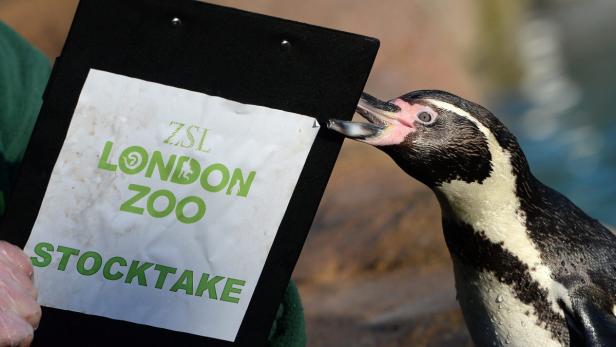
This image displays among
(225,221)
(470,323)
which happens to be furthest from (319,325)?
(225,221)

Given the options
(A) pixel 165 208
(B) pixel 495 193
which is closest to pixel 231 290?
(A) pixel 165 208

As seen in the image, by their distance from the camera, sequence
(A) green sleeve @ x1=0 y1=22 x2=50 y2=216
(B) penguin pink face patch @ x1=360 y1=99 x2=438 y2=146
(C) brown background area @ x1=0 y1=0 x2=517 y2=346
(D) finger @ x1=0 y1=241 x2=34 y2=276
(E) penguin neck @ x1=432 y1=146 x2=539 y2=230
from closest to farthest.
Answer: (D) finger @ x1=0 y1=241 x2=34 y2=276 < (B) penguin pink face patch @ x1=360 y1=99 x2=438 y2=146 < (E) penguin neck @ x1=432 y1=146 x2=539 y2=230 < (A) green sleeve @ x1=0 y1=22 x2=50 y2=216 < (C) brown background area @ x1=0 y1=0 x2=517 y2=346

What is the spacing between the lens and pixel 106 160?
4.57 feet

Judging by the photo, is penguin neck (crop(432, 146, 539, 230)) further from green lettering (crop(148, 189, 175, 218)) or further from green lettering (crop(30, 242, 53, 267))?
green lettering (crop(30, 242, 53, 267))

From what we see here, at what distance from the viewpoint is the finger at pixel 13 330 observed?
1188mm

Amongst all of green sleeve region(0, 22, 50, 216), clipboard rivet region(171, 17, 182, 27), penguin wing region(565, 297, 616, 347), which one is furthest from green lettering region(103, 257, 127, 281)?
penguin wing region(565, 297, 616, 347)

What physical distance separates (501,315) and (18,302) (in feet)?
2.64

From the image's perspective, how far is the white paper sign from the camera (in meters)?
1.39

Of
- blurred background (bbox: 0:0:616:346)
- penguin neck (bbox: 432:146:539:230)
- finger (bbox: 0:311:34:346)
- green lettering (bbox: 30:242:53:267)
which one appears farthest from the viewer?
blurred background (bbox: 0:0:616:346)

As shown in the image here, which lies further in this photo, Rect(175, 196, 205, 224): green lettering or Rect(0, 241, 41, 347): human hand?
Rect(175, 196, 205, 224): green lettering

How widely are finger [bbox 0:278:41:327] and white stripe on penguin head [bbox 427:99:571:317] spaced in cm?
67

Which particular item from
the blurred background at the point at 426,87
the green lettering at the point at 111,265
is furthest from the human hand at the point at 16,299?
the blurred background at the point at 426,87

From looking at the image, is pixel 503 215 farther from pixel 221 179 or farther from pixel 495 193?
pixel 221 179

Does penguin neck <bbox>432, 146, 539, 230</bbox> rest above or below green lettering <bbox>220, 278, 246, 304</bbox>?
above
